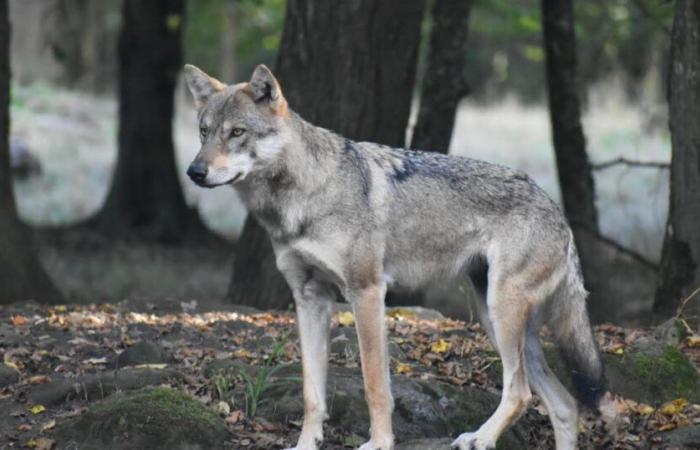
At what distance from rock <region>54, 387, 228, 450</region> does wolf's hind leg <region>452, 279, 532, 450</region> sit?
1.54m

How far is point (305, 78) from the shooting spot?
33.7 feet

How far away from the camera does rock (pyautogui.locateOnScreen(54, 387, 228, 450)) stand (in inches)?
246

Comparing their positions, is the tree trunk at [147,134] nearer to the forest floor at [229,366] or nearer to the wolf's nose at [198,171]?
the forest floor at [229,366]

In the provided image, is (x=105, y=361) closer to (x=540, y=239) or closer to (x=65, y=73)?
(x=540, y=239)

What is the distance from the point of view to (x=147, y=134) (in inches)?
703

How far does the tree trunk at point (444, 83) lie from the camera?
12.0 metres

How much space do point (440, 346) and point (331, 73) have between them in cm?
327

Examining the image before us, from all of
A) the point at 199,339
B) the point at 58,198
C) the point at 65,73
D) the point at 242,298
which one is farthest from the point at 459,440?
the point at 65,73

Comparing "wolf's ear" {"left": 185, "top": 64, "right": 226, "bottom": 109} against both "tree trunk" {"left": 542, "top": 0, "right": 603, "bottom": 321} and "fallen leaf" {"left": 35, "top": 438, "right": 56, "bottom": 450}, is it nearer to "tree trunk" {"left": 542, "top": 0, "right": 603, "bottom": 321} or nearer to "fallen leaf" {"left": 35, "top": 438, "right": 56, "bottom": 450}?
"fallen leaf" {"left": 35, "top": 438, "right": 56, "bottom": 450}

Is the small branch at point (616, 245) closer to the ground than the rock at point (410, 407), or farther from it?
farther from it

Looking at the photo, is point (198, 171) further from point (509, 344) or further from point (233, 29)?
point (233, 29)

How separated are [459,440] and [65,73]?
1404 inches

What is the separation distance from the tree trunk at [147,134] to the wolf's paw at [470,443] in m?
11.8

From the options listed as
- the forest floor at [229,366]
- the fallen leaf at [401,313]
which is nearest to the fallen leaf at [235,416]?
the forest floor at [229,366]
